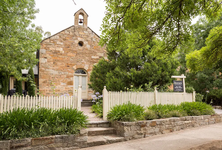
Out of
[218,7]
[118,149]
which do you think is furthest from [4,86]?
[218,7]

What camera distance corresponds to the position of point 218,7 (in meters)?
4.33

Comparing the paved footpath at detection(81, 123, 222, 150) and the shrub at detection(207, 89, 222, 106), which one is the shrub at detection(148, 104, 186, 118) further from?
the shrub at detection(207, 89, 222, 106)

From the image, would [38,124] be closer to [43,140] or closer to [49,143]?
[43,140]

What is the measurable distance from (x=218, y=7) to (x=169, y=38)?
4.61 feet

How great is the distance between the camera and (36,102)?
508cm

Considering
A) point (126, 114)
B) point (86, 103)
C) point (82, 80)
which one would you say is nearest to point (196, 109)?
point (126, 114)

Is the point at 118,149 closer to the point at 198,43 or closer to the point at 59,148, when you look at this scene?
the point at 59,148

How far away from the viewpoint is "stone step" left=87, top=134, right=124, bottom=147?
4.49 m

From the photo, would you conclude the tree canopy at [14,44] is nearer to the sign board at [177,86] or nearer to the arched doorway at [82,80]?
the arched doorway at [82,80]

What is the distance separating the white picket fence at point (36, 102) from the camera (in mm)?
4742

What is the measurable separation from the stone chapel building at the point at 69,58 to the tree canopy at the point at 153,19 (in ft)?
28.4

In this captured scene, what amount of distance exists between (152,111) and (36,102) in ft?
13.0

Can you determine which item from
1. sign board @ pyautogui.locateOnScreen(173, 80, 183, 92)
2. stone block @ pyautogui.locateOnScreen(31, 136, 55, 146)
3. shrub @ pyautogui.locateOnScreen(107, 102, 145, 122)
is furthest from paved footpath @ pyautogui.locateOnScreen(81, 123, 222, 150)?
sign board @ pyautogui.locateOnScreen(173, 80, 183, 92)

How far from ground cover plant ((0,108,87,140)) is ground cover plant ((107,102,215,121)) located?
1.38m
